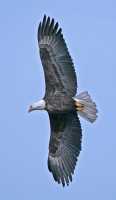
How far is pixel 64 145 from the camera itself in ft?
78.9

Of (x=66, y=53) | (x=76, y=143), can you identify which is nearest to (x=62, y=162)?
(x=76, y=143)

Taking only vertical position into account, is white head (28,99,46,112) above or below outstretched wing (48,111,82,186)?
above

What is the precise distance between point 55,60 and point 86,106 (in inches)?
37.8

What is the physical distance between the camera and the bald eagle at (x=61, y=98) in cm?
2325

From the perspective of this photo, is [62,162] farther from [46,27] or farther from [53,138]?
[46,27]

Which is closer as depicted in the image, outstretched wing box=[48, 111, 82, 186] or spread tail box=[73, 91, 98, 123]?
spread tail box=[73, 91, 98, 123]

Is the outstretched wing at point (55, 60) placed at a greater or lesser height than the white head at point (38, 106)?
greater

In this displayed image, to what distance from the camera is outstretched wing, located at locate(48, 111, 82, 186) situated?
77.3 ft

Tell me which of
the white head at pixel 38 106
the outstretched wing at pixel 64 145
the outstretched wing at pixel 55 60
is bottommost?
the outstretched wing at pixel 64 145

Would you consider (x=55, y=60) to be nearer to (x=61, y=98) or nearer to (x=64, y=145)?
(x=61, y=98)

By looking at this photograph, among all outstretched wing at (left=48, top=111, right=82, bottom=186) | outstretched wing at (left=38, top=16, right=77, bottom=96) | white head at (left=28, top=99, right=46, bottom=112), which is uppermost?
outstretched wing at (left=38, top=16, right=77, bottom=96)

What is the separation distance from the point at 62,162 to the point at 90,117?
1029 millimetres

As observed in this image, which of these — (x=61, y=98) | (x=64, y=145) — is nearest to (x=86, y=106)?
(x=61, y=98)

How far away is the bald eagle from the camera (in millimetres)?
23250
